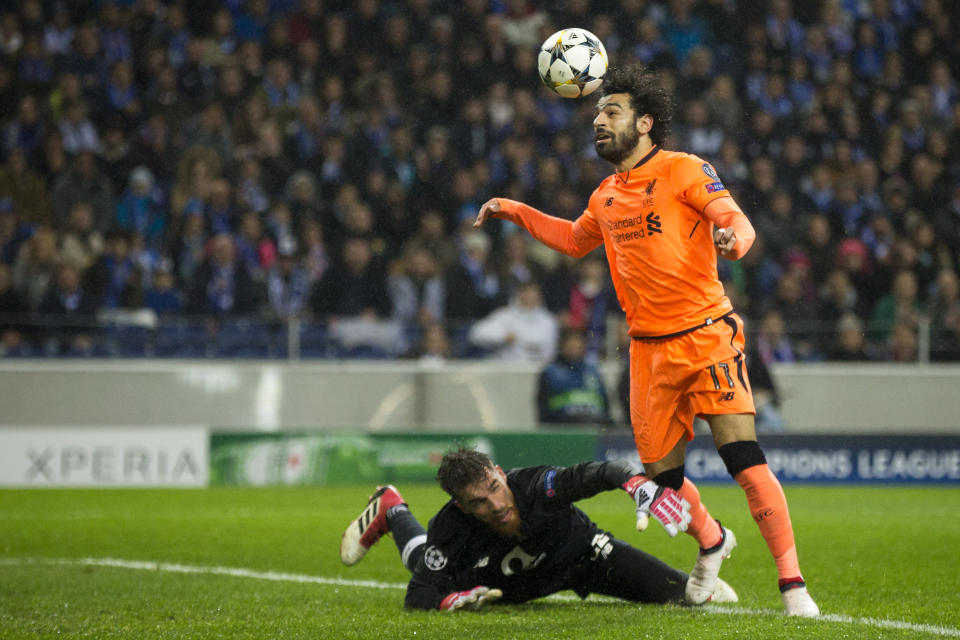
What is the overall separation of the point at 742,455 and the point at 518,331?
8.92 meters

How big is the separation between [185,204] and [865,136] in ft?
29.9

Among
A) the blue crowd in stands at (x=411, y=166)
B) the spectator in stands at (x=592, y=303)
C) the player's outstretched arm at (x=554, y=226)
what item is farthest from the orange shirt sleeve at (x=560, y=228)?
the blue crowd in stands at (x=411, y=166)

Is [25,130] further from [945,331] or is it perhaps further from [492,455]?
[945,331]

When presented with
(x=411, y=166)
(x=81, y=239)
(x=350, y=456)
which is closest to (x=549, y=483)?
(x=350, y=456)

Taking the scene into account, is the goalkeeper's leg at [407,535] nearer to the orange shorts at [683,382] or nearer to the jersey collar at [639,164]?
the orange shorts at [683,382]

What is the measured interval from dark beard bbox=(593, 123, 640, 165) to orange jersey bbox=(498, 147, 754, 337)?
0.28 ft

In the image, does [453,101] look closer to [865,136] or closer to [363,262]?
[363,262]

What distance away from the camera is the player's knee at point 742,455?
18.4 feet

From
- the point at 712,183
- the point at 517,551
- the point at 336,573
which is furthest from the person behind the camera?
the point at 336,573

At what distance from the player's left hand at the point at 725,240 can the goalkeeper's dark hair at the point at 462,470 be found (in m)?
1.41

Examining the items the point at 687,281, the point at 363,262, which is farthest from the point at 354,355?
the point at 687,281

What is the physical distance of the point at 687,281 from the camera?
575 cm

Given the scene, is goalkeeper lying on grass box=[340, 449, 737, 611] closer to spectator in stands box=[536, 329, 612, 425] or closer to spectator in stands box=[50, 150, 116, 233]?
spectator in stands box=[536, 329, 612, 425]

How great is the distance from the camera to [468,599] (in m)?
5.92
